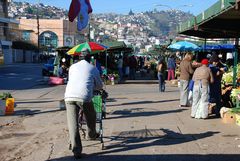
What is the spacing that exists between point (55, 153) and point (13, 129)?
9.73 feet

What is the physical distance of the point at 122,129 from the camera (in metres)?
10.1

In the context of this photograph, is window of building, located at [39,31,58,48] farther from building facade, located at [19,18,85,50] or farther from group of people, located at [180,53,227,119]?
group of people, located at [180,53,227,119]

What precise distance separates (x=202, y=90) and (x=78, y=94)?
5.06 meters

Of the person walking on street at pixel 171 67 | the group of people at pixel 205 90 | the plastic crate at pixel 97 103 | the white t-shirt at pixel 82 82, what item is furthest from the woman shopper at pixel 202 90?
the person walking on street at pixel 171 67

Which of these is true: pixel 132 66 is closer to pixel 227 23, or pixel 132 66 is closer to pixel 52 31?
pixel 227 23

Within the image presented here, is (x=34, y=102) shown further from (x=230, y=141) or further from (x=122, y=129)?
(x=230, y=141)

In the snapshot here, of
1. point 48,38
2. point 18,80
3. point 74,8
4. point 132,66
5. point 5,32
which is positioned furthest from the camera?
point 48,38

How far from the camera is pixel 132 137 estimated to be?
9141 mm

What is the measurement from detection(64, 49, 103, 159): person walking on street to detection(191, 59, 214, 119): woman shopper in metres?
4.57

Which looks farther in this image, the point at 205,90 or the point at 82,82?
the point at 205,90

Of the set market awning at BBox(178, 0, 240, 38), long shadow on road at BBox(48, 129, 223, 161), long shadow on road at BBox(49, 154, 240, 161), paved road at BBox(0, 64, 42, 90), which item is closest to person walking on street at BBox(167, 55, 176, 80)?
A: market awning at BBox(178, 0, 240, 38)

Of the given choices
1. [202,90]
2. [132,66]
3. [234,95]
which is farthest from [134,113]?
[132,66]

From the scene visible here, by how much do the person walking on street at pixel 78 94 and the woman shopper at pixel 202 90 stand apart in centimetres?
457

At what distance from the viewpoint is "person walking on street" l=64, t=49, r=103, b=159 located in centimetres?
733
